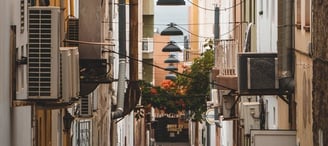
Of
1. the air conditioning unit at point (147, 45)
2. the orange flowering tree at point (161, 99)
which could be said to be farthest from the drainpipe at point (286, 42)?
the air conditioning unit at point (147, 45)

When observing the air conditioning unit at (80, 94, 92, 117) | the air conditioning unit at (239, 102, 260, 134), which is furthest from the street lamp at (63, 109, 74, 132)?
the air conditioning unit at (239, 102, 260, 134)

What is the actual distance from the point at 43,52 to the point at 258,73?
6.07m

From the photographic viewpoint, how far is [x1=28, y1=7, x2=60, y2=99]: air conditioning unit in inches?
341

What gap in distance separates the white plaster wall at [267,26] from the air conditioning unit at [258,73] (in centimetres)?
132

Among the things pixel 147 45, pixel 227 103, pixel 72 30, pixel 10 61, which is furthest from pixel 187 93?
pixel 10 61

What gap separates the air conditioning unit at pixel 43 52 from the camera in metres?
8.67

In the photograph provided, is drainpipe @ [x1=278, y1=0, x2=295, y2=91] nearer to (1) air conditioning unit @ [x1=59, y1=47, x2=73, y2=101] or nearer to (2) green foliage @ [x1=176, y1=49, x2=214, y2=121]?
(1) air conditioning unit @ [x1=59, y1=47, x2=73, y2=101]

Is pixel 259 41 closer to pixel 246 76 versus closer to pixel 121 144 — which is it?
pixel 246 76

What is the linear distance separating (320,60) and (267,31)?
8853 mm

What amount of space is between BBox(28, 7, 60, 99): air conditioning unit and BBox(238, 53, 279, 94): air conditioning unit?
5790 millimetres

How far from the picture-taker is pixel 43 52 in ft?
28.6

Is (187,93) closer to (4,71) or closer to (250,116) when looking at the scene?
(250,116)

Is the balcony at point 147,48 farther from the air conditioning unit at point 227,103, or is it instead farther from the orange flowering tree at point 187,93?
the air conditioning unit at point 227,103

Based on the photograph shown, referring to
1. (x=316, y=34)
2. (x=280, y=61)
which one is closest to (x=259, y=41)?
(x=280, y=61)
